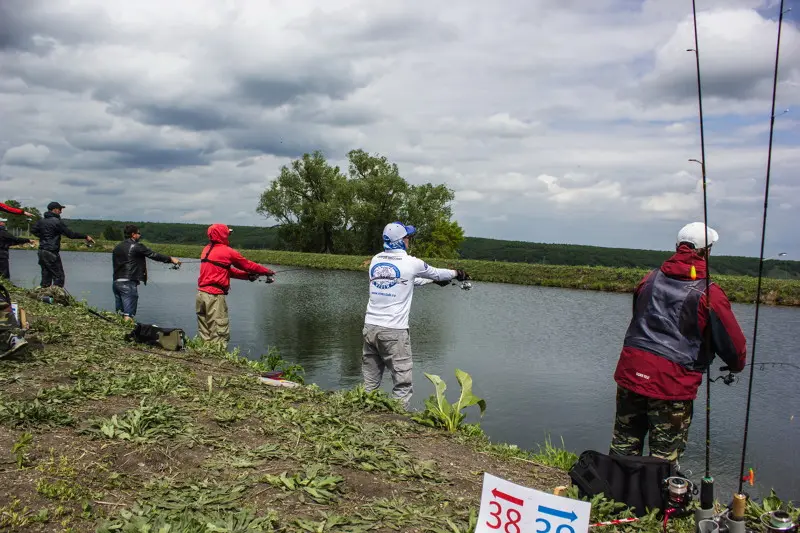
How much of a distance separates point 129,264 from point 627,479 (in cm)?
1134

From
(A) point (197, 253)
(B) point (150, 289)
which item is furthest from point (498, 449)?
(A) point (197, 253)

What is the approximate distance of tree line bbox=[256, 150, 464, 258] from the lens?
242ft

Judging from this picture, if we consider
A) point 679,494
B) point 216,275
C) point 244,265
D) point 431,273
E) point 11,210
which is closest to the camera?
point 679,494

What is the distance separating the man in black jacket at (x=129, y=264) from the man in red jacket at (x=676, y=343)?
10080mm

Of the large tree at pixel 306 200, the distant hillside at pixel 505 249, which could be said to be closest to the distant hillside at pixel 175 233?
the distant hillside at pixel 505 249

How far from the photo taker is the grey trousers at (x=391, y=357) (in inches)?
304

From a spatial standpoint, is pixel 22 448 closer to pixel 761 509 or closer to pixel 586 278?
pixel 761 509

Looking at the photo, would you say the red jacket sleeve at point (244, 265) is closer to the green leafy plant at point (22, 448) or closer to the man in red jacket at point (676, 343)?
the green leafy plant at point (22, 448)

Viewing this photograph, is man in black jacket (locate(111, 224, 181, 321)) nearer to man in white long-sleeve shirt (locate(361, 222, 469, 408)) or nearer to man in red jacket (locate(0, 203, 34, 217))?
man in red jacket (locate(0, 203, 34, 217))

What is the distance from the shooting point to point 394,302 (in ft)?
25.3

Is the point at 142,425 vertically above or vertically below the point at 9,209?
below

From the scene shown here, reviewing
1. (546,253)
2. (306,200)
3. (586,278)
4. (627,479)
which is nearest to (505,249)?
(546,253)

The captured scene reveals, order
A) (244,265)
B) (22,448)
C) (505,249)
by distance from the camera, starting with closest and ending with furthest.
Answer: (22,448) < (244,265) < (505,249)

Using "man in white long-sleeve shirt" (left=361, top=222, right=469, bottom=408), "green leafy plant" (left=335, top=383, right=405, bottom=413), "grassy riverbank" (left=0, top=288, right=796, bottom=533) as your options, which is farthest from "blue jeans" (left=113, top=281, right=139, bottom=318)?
"green leafy plant" (left=335, top=383, right=405, bottom=413)
